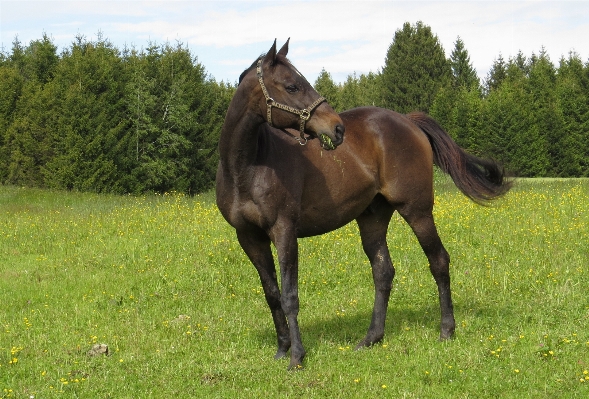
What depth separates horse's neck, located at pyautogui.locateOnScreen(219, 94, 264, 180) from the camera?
18.9ft

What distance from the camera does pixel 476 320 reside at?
733 cm

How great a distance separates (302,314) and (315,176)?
2568 mm

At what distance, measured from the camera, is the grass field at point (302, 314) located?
5527 mm

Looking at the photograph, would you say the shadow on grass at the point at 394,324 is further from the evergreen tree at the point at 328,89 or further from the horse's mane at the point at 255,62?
the evergreen tree at the point at 328,89

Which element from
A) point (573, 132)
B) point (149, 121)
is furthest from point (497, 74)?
point (149, 121)

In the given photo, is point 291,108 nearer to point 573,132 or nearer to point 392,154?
point 392,154

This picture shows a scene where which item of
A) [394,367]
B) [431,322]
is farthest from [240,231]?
[431,322]

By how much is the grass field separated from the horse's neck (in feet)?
6.28

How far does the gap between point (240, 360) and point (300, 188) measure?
5.98 feet

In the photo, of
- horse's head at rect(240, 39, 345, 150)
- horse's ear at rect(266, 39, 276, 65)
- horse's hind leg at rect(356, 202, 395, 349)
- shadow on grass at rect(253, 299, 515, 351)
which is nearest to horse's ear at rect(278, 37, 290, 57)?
horse's head at rect(240, 39, 345, 150)

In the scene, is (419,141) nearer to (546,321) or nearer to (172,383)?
(546,321)

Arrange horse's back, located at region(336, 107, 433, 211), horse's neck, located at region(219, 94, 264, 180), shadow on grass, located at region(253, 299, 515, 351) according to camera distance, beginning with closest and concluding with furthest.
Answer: horse's neck, located at region(219, 94, 264, 180)
horse's back, located at region(336, 107, 433, 211)
shadow on grass, located at region(253, 299, 515, 351)

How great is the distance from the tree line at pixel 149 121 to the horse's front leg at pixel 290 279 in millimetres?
35039

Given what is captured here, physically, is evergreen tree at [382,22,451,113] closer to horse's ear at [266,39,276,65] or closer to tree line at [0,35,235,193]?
tree line at [0,35,235,193]
